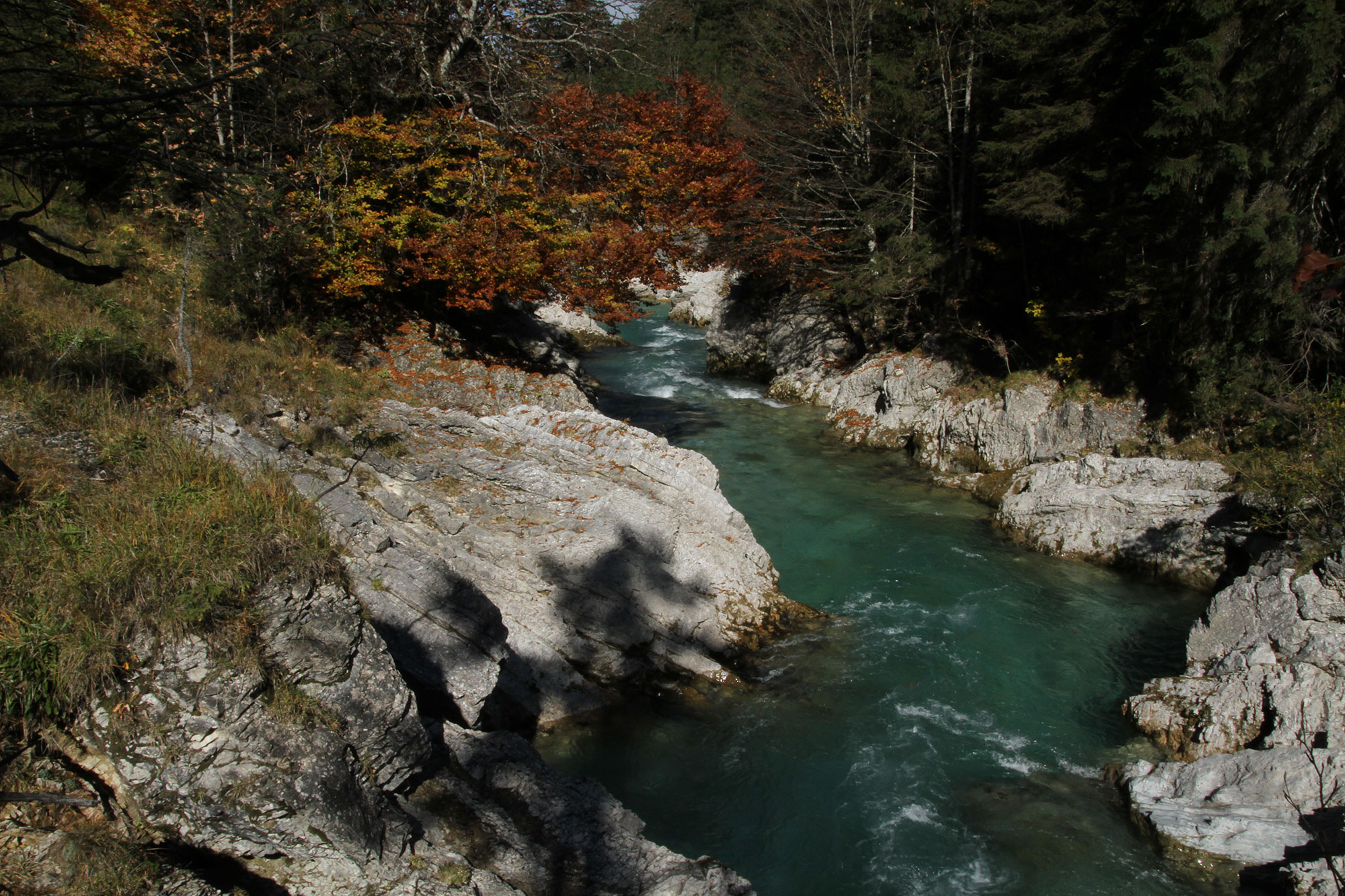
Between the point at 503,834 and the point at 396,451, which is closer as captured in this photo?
the point at 503,834

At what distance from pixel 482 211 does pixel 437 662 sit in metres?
9.73

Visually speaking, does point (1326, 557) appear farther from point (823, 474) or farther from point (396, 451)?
point (396, 451)

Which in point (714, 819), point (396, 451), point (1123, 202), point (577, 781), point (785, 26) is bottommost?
point (714, 819)

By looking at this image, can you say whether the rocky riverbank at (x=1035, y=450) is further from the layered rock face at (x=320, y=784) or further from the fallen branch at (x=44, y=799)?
the fallen branch at (x=44, y=799)

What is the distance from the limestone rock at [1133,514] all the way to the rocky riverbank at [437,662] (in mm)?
5153

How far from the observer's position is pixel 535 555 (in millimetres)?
9234

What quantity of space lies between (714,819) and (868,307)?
16843 mm

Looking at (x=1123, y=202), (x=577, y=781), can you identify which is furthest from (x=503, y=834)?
(x=1123, y=202)

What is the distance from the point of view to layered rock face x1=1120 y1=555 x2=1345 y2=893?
646cm

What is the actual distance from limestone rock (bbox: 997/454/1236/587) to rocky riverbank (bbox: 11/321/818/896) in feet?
16.9

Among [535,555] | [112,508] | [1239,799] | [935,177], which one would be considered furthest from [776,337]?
[112,508]

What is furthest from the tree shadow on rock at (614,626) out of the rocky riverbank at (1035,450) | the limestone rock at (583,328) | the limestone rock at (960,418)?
the limestone rock at (583,328)

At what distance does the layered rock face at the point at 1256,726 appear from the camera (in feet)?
21.2

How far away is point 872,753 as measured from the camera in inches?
308
